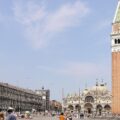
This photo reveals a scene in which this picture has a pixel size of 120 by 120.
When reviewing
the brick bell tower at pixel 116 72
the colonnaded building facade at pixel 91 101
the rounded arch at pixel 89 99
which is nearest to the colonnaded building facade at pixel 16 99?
the colonnaded building facade at pixel 91 101

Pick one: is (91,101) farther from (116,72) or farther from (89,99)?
(116,72)

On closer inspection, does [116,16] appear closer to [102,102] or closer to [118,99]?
[118,99]

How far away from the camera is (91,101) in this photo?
142 m

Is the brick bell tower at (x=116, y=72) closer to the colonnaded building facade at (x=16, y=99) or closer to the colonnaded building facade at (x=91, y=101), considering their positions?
the colonnaded building facade at (x=16, y=99)

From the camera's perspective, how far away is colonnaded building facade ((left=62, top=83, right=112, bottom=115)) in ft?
457

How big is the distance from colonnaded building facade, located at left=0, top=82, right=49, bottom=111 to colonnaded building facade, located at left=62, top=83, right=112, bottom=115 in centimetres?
1419

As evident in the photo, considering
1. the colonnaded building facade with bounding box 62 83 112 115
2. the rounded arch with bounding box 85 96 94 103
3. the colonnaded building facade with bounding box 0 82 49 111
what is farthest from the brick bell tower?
the rounded arch with bounding box 85 96 94 103

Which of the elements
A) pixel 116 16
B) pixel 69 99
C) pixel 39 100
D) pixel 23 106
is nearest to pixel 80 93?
pixel 69 99

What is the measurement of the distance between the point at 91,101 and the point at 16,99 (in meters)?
27.4

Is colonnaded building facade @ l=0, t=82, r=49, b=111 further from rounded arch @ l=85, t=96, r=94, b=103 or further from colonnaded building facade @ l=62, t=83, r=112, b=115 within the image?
rounded arch @ l=85, t=96, r=94, b=103

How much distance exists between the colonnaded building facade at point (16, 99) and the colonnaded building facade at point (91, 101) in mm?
14187

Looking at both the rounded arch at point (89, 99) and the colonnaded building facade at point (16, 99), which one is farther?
the rounded arch at point (89, 99)

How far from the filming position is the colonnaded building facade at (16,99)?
11469 cm

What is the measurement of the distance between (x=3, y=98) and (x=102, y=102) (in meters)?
39.2
